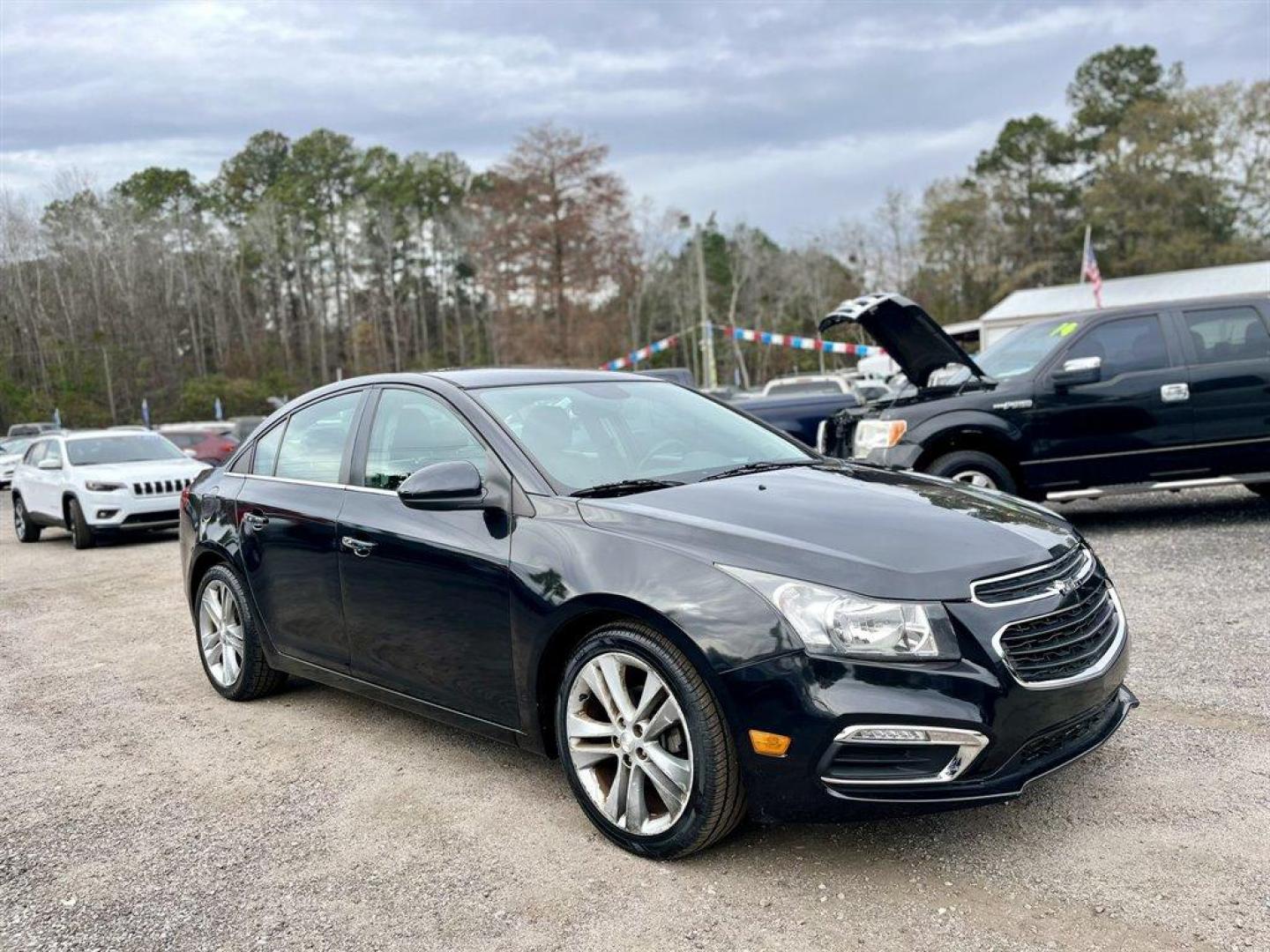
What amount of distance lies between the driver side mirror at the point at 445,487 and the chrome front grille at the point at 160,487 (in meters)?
10.3

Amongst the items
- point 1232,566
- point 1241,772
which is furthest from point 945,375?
point 1241,772

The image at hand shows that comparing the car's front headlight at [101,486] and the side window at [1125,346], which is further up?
the side window at [1125,346]

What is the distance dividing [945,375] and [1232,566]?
2.80 metres

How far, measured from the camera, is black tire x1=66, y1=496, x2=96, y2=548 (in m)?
12.8

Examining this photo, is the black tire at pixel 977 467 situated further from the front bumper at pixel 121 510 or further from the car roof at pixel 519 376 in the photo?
the front bumper at pixel 121 510

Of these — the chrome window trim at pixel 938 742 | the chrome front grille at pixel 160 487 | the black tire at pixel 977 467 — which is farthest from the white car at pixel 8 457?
the chrome window trim at pixel 938 742

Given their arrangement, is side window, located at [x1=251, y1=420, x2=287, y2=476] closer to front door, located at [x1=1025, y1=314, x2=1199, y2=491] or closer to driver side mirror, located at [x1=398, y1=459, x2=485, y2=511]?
driver side mirror, located at [x1=398, y1=459, x2=485, y2=511]

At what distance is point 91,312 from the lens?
6500 cm

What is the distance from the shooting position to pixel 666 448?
13.8 feet

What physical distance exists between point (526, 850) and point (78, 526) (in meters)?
11.5

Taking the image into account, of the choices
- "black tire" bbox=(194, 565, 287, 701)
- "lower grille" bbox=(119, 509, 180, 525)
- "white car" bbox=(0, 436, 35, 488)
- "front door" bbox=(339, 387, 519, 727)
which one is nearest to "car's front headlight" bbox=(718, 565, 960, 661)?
"front door" bbox=(339, 387, 519, 727)

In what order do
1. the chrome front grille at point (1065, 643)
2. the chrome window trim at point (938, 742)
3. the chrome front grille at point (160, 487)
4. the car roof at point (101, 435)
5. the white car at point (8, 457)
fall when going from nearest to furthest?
the chrome window trim at point (938, 742) → the chrome front grille at point (1065, 643) → the chrome front grille at point (160, 487) → the car roof at point (101, 435) → the white car at point (8, 457)

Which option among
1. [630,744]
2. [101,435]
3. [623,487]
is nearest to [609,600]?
[630,744]

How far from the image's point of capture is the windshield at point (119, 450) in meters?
13.6
